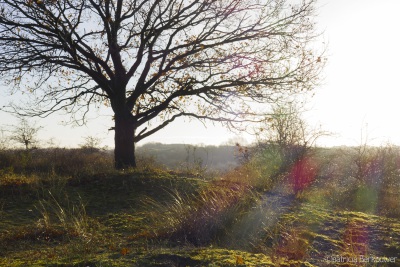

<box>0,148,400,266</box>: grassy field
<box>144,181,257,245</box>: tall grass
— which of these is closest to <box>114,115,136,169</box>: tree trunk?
<box>0,148,400,266</box>: grassy field

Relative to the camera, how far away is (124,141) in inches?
453

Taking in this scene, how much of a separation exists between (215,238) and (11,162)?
1290 cm

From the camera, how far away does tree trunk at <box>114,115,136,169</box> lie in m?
11.4

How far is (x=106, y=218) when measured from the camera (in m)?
6.34

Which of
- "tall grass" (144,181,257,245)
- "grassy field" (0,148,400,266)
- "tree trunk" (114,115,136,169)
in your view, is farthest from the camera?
"tree trunk" (114,115,136,169)

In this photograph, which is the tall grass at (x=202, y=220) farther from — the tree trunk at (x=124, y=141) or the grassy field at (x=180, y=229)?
the tree trunk at (x=124, y=141)

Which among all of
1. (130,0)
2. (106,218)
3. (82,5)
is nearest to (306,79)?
(130,0)

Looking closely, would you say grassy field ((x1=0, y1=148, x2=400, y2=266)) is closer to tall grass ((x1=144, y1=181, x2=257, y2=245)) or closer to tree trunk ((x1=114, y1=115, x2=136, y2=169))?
tall grass ((x1=144, y1=181, x2=257, y2=245))

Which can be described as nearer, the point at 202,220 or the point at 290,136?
the point at 202,220

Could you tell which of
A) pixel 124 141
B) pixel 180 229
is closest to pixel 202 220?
pixel 180 229

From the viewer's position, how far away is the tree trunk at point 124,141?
451 inches

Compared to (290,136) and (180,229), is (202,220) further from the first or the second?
(290,136)

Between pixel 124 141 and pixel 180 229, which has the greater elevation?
pixel 124 141

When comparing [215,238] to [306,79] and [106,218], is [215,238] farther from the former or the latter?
[306,79]
